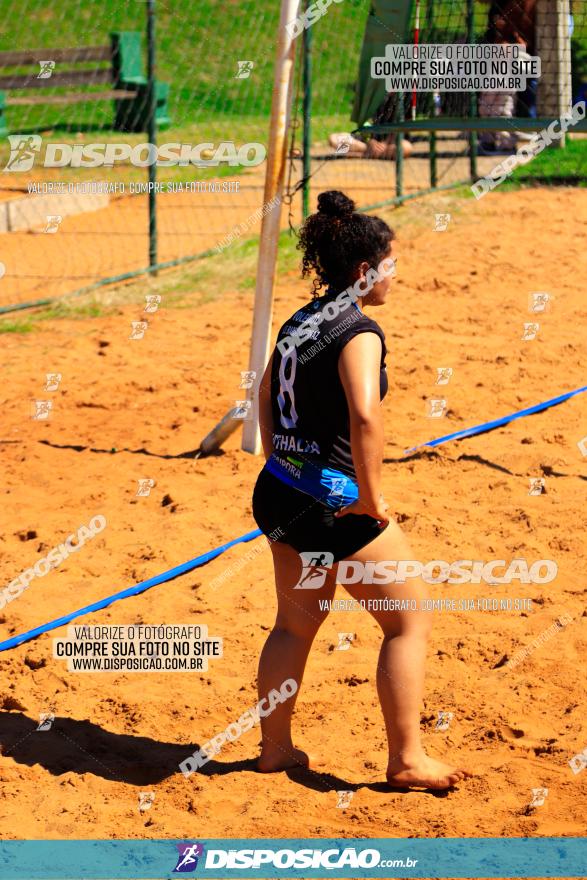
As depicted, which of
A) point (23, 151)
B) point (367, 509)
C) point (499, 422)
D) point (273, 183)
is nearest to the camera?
point (367, 509)

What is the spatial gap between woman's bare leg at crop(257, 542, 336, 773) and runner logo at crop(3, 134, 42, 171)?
9.98m

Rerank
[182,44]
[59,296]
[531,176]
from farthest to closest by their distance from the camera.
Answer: [182,44] → [531,176] → [59,296]

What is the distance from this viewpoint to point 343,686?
15.5ft

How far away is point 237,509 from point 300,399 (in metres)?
2.63

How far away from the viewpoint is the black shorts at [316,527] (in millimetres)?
3695

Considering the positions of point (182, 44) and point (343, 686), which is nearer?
point (343, 686)

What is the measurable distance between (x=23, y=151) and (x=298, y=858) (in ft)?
38.2

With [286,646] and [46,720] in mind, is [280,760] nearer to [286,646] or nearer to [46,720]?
[286,646]

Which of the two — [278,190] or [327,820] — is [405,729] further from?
[278,190]

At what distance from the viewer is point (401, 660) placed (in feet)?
12.3

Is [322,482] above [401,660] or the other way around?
above

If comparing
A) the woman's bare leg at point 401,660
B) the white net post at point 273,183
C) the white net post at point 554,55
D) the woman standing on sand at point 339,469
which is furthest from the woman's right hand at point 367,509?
the white net post at point 554,55

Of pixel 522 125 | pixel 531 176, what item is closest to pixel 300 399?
pixel 522 125

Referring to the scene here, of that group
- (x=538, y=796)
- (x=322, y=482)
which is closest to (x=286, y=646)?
(x=322, y=482)
